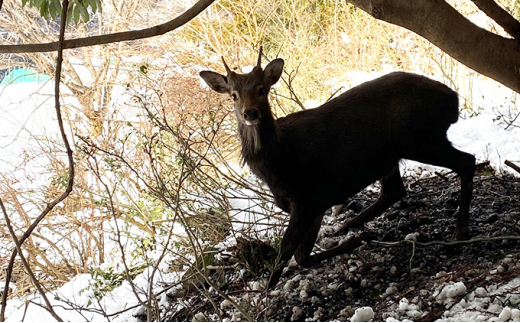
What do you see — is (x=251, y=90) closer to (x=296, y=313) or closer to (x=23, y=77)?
(x=296, y=313)

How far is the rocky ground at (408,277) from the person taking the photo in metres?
2.48

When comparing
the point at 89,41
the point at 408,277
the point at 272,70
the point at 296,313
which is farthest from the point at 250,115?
the point at 408,277

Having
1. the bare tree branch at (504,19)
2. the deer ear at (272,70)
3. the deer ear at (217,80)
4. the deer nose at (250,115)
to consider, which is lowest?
the deer nose at (250,115)

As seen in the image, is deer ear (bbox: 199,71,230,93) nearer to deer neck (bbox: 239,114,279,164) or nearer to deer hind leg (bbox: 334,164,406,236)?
deer neck (bbox: 239,114,279,164)

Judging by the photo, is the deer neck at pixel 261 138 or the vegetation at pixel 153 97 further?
the vegetation at pixel 153 97

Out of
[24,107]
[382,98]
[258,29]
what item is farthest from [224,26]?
[382,98]

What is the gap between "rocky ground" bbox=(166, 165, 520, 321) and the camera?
2.48 metres

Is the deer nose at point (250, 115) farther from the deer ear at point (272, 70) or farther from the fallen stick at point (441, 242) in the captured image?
the fallen stick at point (441, 242)

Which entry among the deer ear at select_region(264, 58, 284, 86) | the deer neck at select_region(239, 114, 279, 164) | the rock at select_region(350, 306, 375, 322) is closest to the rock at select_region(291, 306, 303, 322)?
the rock at select_region(350, 306, 375, 322)

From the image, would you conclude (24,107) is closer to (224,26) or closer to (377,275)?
(224,26)

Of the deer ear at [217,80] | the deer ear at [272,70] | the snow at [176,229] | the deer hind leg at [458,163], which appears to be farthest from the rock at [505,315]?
the deer ear at [217,80]

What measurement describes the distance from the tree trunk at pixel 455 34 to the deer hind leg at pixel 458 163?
400mm

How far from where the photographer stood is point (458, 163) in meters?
3.08

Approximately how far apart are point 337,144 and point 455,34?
73 centimetres
